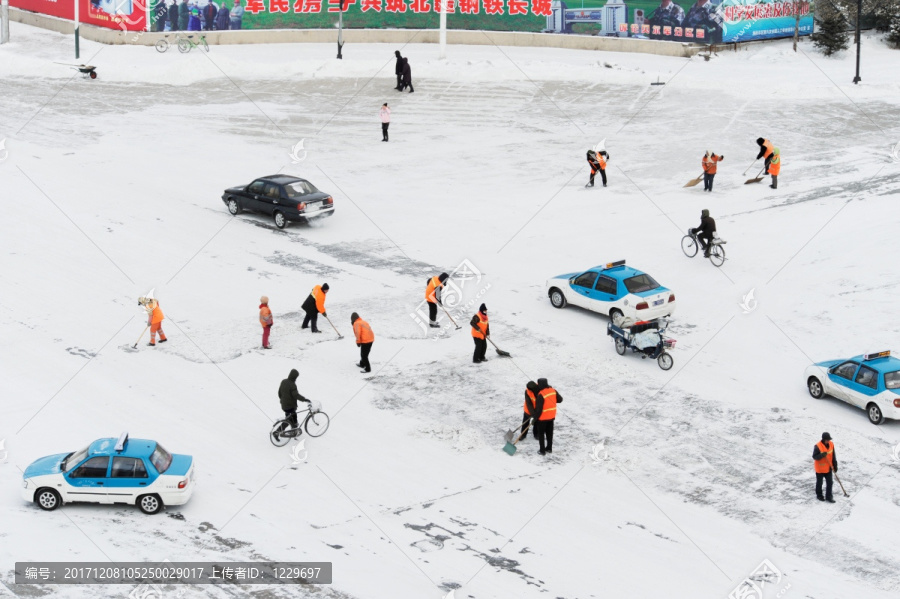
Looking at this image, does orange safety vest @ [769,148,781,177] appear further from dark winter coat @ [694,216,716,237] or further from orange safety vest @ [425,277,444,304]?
orange safety vest @ [425,277,444,304]

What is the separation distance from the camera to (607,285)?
23797mm

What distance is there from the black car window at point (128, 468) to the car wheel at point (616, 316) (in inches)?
437

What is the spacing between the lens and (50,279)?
25.2 meters

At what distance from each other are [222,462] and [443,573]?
16.2 ft

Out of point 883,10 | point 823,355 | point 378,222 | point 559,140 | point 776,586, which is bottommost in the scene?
point 776,586

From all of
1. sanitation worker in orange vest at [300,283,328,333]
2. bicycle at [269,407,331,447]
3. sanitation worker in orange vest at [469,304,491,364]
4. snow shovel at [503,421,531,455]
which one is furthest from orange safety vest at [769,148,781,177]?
bicycle at [269,407,331,447]

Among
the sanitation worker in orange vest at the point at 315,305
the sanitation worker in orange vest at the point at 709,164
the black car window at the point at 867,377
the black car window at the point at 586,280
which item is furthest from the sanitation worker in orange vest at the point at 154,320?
the sanitation worker in orange vest at the point at 709,164

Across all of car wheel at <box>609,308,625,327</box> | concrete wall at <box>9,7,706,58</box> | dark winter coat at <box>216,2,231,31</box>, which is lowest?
car wheel at <box>609,308,625,327</box>

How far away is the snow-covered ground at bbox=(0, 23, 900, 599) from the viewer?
15.5 meters

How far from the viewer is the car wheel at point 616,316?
2285 centimetres

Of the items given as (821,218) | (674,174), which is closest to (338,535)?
Answer: (821,218)

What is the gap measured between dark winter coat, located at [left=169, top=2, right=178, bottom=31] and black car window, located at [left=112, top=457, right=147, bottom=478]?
1479 inches

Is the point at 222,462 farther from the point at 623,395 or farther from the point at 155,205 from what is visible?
the point at 155,205

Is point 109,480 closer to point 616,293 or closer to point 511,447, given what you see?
point 511,447
